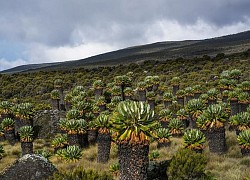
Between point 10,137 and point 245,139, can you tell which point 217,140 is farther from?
point 10,137

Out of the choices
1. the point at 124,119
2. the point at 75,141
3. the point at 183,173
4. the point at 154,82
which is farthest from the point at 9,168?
the point at 154,82

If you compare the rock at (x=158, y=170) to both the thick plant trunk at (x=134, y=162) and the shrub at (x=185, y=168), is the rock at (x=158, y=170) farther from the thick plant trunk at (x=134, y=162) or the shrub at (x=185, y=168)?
the thick plant trunk at (x=134, y=162)

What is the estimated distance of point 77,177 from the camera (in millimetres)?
11492

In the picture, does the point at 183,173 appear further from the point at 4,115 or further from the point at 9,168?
the point at 4,115

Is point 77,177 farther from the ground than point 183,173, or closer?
farther from the ground

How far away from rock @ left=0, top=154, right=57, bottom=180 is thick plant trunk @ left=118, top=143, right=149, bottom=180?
409 cm

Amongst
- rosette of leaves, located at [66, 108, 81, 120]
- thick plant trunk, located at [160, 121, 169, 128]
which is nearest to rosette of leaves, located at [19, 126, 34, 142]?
rosette of leaves, located at [66, 108, 81, 120]

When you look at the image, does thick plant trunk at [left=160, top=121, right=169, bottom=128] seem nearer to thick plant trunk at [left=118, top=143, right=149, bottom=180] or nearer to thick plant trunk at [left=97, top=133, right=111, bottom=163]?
thick plant trunk at [left=97, top=133, right=111, bottom=163]

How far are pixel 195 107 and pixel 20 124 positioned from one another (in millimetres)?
18927

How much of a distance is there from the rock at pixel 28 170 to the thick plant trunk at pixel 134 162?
4.09 meters

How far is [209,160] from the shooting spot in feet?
64.5

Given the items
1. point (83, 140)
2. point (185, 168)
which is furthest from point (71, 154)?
point (185, 168)

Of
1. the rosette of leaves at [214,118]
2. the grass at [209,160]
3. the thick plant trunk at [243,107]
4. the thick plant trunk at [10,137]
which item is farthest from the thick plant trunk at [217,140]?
the thick plant trunk at [10,137]

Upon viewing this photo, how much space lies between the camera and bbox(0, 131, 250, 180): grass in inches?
654
